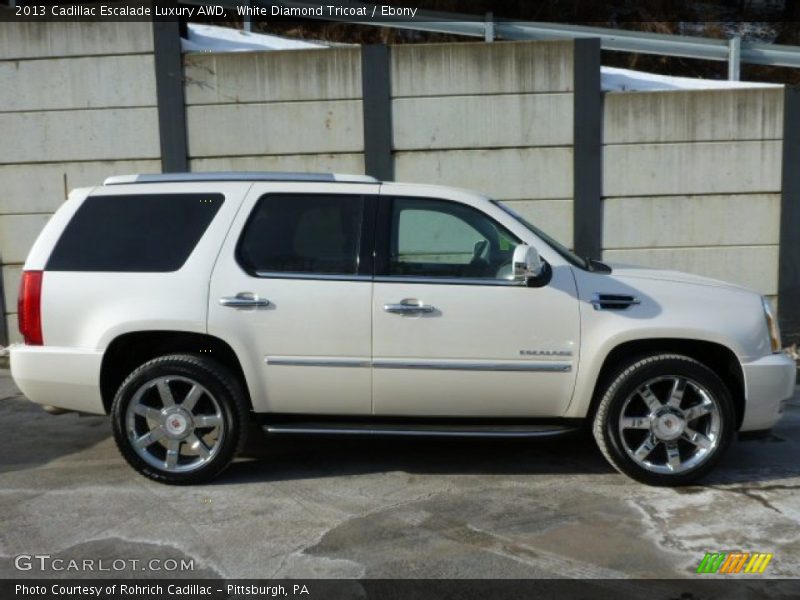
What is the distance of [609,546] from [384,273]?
74.8 inches

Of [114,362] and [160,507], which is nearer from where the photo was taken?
[160,507]

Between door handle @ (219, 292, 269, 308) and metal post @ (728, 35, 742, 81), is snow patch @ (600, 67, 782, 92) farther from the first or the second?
door handle @ (219, 292, 269, 308)

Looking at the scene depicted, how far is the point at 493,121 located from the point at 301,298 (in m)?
4.85

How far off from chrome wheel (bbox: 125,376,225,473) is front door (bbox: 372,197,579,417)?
101 centimetres

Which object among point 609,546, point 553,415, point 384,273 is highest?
point 384,273

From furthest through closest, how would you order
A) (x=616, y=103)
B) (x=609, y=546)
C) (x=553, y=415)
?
(x=616, y=103) → (x=553, y=415) → (x=609, y=546)

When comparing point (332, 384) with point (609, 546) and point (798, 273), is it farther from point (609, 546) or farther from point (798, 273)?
point (798, 273)

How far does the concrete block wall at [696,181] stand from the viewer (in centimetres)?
855

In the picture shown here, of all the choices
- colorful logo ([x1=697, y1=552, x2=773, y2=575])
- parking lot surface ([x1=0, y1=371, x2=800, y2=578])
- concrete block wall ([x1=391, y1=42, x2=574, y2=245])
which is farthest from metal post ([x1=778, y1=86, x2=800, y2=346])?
colorful logo ([x1=697, y1=552, x2=773, y2=575])

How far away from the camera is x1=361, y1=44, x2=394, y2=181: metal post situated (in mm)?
8594

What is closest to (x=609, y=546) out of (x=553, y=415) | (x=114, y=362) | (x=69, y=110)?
(x=553, y=415)

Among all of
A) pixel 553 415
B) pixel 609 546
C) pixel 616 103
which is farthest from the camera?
pixel 616 103

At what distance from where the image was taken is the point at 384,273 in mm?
4535

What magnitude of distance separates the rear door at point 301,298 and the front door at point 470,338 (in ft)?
0.43
